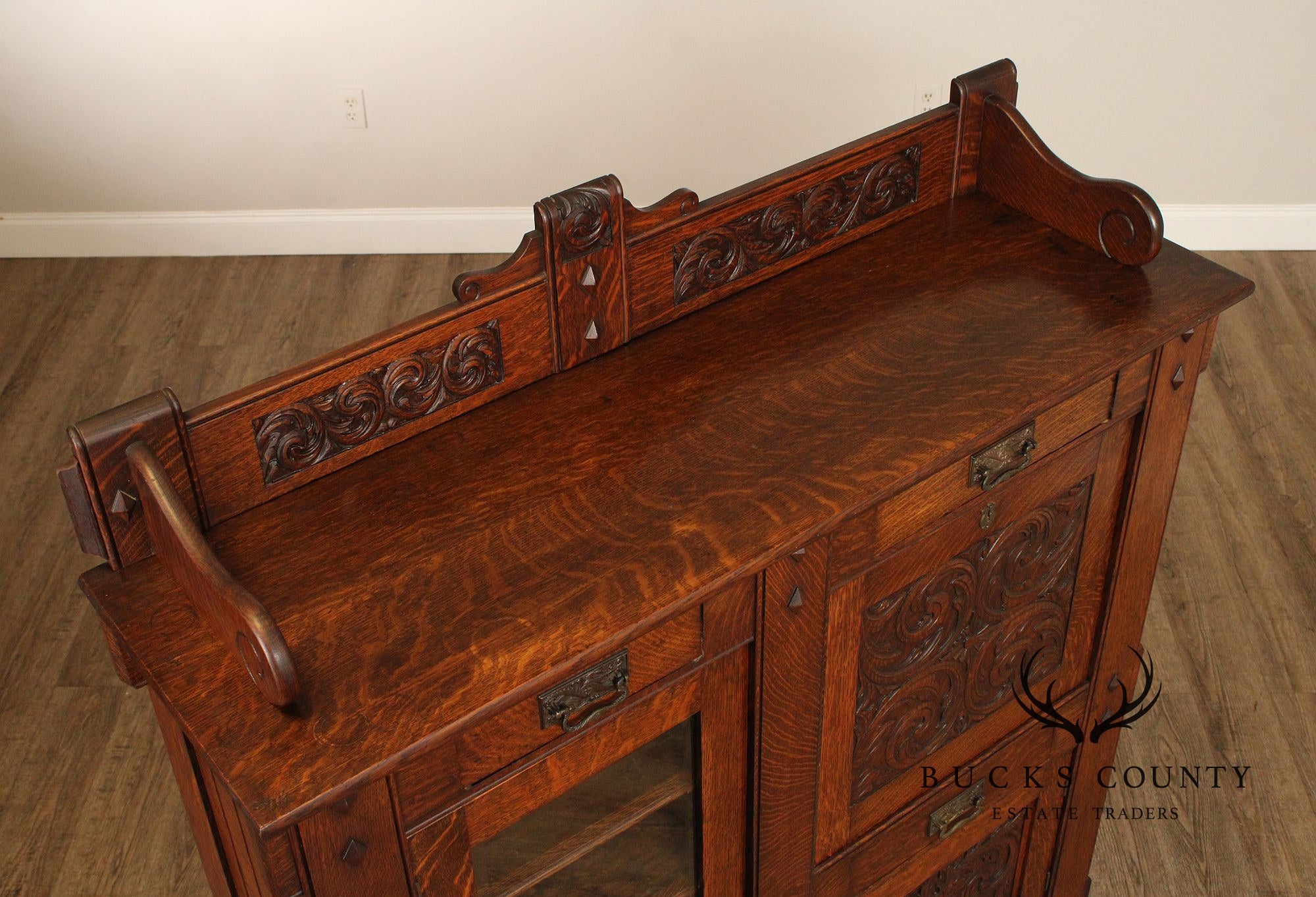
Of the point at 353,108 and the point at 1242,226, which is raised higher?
the point at 353,108

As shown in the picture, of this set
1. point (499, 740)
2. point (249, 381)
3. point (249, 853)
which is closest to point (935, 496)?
point (499, 740)

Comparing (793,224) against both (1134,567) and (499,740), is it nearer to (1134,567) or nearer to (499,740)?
(1134,567)

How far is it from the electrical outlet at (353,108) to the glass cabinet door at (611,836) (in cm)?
277

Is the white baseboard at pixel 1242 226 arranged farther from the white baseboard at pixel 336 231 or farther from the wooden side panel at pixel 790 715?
the wooden side panel at pixel 790 715

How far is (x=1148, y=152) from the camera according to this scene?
3.94 m

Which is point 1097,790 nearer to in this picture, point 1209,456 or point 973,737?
point 973,737

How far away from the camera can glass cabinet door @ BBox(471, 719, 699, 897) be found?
147 cm

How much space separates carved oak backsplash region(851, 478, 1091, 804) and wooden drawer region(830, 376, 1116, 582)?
0.33 ft

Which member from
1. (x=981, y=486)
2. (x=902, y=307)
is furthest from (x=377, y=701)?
(x=902, y=307)

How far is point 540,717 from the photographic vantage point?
136 centimetres

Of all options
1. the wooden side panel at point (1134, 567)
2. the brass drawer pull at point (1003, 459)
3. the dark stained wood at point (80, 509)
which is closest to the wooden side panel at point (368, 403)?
the dark stained wood at point (80, 509)

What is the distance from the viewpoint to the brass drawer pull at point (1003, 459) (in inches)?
64.5

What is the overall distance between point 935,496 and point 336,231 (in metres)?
2.87

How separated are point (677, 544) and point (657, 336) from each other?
405mm
